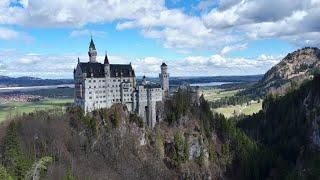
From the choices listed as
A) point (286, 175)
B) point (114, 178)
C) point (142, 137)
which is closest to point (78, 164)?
point (114, 178)

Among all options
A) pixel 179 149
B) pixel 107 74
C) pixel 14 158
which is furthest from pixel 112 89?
pixel 14 158

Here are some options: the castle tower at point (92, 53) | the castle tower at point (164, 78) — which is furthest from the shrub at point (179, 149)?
the castle tower at point (92, 53)

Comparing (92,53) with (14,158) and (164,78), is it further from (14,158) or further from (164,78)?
(14,158)

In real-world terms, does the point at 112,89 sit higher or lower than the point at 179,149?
higher

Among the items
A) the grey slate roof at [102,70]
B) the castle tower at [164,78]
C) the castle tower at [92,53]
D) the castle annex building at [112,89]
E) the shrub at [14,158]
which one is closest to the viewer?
the shrub at [14,158]

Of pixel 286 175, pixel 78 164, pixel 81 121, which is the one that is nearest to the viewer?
pixel 78 164

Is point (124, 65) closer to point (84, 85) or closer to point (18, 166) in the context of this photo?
point (84, 85)

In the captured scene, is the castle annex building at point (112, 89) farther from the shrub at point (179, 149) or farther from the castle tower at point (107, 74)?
the shrub at point (179, 149)
